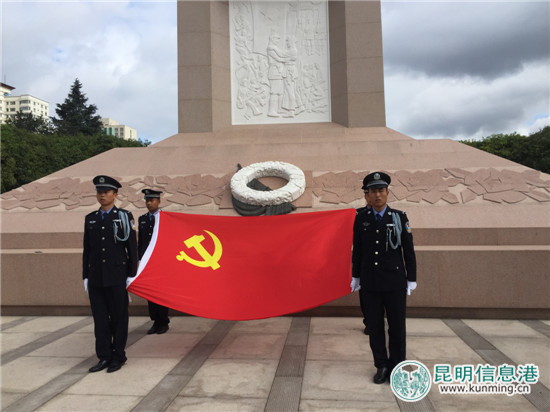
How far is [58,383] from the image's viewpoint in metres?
3.07

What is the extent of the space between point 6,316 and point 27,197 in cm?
202

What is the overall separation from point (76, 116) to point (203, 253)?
40.8m

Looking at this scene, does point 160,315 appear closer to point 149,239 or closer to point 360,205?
point 149,239

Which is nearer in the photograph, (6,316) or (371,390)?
(371,390)

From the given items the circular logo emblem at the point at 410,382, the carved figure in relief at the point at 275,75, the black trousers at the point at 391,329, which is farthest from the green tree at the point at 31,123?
the circular logo emblem at the point at 410,382

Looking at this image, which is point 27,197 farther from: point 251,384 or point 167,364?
point 251,384

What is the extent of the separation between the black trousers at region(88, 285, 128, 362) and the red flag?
0.55 ft

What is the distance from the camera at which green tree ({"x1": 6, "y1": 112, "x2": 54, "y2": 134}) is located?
35594 millimetres

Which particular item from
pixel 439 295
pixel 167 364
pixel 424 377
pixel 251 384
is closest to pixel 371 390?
pixel 424 377

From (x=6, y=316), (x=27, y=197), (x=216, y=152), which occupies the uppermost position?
(x=216, y=152)

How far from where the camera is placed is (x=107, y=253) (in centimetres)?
339

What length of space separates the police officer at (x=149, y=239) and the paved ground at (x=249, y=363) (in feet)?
0.47

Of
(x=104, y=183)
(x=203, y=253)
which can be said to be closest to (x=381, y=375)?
(x=203, y=253)

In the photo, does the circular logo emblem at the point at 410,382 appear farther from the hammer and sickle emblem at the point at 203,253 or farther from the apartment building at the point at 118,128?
the apartment building at the point at 118,128
